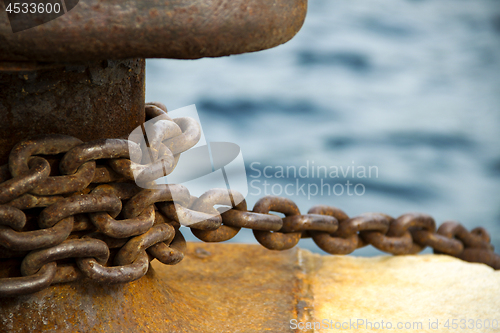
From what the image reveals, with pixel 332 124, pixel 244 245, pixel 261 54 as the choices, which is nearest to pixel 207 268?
pixel 244 245

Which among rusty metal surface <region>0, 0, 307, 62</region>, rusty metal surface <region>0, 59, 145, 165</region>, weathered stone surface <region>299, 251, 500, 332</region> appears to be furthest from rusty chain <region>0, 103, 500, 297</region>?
weathered stone surface <region>299, 251, 500, 332</region>

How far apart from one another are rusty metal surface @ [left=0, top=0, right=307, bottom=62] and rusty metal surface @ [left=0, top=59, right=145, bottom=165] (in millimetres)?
149

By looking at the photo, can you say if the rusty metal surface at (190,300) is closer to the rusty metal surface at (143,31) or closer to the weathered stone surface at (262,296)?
the weathered stone surface at (262,296)

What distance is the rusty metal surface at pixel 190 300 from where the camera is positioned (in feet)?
3.35

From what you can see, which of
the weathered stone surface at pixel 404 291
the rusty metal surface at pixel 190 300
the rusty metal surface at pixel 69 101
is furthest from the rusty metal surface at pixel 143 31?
the weathered stone surface at pixel 404 291

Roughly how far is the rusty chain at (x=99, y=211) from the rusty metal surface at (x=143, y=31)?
0.22m

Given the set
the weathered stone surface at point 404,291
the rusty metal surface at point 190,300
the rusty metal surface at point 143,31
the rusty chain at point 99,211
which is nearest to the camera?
the rusty metal surface at point 143,31

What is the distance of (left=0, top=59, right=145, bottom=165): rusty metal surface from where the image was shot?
94 centimetres

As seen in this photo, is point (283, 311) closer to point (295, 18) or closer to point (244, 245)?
point (244, 245)

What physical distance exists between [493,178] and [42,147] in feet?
10.4

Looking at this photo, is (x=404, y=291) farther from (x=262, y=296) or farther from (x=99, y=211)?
(x=99, y=211)

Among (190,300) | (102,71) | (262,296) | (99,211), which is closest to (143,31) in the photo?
(102,71)

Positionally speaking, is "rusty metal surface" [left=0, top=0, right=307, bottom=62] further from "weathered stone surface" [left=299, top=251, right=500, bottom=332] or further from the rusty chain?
"weathered stone surface" [left=299, top=251, right=500, bottom=332]

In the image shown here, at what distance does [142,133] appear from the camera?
1.12 metres
